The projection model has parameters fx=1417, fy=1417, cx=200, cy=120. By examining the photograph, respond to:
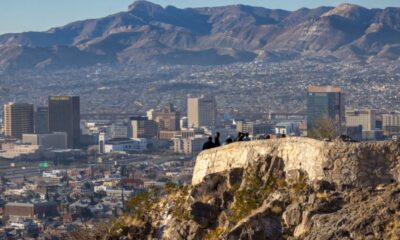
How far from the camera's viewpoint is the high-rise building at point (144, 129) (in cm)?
16812

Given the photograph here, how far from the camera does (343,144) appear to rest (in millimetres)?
16484

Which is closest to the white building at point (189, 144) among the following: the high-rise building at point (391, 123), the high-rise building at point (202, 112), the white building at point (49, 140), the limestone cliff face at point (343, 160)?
the white building at point (49, 140)

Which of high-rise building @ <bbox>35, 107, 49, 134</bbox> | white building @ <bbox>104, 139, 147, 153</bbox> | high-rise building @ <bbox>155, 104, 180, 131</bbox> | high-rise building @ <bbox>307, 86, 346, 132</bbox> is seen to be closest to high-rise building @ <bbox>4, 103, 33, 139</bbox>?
high-rise building @ <bbox>35, 107, 49, 134</bbox>

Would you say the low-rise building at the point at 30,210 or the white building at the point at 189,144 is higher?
the white building at the point at 189,144

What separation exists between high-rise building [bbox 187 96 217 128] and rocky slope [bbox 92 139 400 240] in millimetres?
161501

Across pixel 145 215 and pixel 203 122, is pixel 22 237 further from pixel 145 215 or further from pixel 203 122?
pixel 203 122

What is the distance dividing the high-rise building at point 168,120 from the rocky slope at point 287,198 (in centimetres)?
15366

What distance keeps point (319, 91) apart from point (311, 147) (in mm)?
142336

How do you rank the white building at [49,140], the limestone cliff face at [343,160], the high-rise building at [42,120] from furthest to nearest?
the high-rise building at [42,120] < the white building at [49,140] < the limestone cliff face at [343,160]

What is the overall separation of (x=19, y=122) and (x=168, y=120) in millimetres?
18579

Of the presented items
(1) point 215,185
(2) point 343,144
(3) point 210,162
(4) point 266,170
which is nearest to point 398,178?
(2) point 343,144

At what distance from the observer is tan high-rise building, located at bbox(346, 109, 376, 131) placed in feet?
480

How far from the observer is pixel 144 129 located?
169m

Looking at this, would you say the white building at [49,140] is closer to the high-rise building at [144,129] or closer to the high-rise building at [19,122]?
the high-rise building at [144,129]
